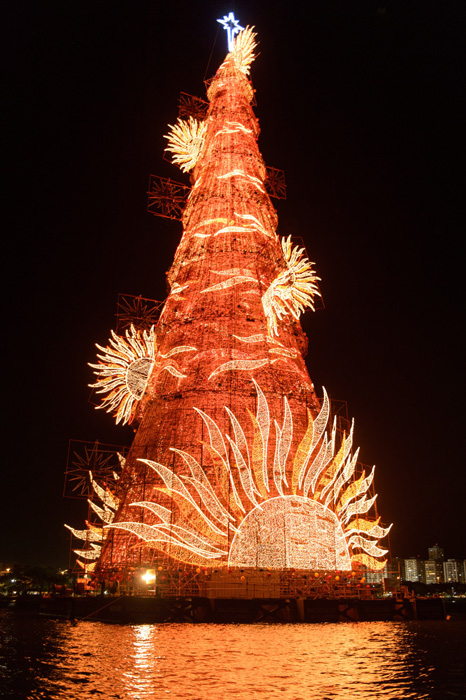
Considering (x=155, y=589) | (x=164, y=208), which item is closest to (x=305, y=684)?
(x=155, y=589)

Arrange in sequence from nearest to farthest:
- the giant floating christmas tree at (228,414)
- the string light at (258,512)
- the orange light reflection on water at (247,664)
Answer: the orange light reflection on water at (247,664) → the string light at (258,512) → the giant floating christmas tree at (228,414)

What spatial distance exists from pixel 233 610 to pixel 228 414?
9474 mm

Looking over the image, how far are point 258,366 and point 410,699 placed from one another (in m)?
22.4

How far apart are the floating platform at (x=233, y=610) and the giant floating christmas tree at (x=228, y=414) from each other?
2.01m

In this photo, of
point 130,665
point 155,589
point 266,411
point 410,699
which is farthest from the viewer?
point 266,411

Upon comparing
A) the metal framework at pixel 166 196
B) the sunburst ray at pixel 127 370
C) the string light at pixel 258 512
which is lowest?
the string light at pixel 258 512

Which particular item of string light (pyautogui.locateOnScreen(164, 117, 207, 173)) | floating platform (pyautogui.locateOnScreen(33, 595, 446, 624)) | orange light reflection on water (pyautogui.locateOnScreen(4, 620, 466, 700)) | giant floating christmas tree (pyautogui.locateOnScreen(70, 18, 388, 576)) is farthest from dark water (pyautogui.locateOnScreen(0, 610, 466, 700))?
string light (pyautogui.locateOnScreen(164, 117, 207, 173))

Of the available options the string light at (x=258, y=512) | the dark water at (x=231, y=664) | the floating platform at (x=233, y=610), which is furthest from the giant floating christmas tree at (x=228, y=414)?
the dark water at (x=231, y=664)

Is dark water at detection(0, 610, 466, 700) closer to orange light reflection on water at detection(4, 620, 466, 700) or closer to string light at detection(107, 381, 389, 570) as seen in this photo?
orange light reflection on water at detection(4, 620, 466, 700)

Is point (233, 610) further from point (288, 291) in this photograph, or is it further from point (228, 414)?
point (288, 291)

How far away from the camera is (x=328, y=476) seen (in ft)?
102

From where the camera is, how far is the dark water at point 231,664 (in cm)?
1115

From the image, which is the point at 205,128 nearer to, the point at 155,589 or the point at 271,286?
the point at 271,286

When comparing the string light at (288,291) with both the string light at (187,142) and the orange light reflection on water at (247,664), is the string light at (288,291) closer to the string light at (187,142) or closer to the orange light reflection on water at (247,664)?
the string light at (187,142)
